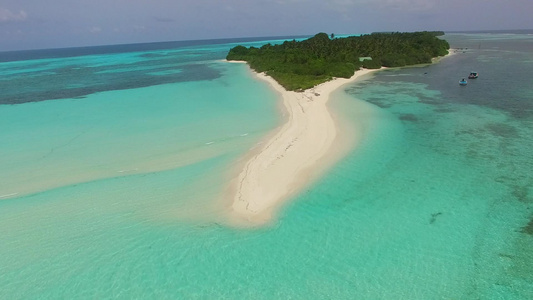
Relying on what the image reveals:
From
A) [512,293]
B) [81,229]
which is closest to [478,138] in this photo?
[512,293]

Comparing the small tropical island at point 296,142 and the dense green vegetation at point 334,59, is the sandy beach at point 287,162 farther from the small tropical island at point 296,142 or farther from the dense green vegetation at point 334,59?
the dense green vegetation at point 334,59

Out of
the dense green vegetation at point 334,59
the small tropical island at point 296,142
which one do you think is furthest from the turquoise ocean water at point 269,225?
the dense green vegetation at point 334,59

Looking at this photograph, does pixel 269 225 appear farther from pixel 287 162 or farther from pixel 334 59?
pixel 334 59

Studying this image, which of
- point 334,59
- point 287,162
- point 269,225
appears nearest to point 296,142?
point 287,162

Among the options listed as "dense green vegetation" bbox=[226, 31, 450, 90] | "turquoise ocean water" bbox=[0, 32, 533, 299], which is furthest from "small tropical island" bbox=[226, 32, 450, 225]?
"turquoise ocean water" bbox=[0, 32, 533, 299]

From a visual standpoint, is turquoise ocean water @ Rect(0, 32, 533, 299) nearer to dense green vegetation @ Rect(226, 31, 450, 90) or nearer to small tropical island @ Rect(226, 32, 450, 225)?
small tropical island @ Rect(226, 32, 450, 225)

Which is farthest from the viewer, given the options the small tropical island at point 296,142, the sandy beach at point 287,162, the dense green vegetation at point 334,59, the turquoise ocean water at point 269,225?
the dense green vegetation at point 334,59
